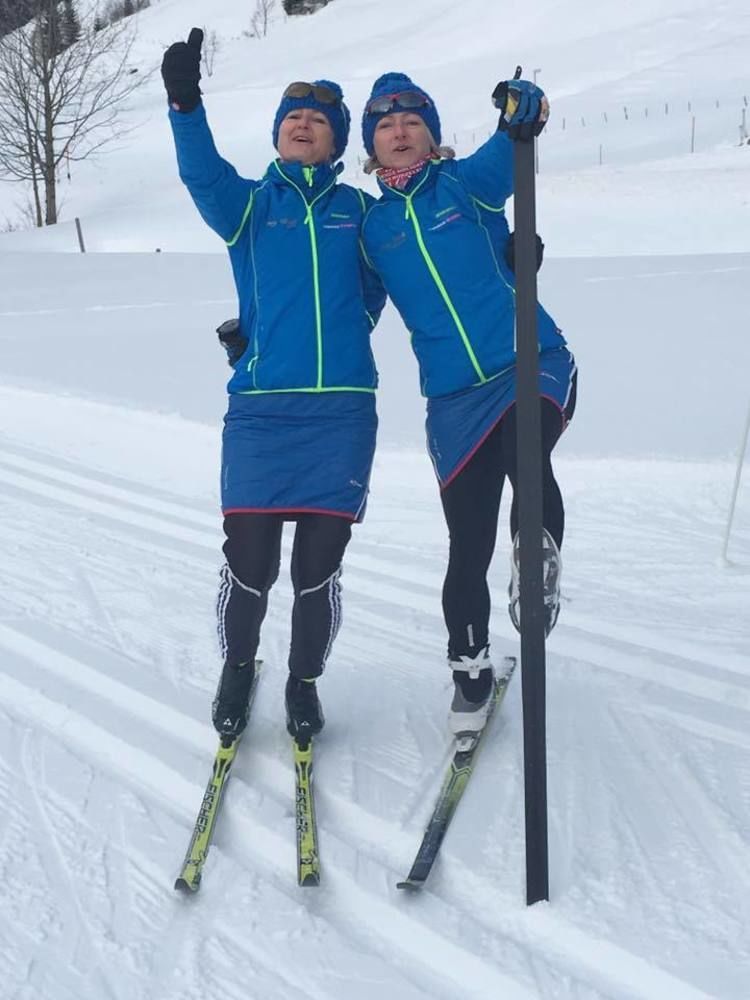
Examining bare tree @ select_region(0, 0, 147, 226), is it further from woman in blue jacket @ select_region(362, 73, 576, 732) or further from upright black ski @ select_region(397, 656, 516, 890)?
upright black ski @ select_region(397, 656, 516, 890)

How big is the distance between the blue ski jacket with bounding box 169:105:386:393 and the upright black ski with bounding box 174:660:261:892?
1018 mm

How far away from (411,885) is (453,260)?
60.7 inches

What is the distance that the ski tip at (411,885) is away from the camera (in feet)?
8.00

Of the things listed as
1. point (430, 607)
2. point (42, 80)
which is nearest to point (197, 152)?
point (430, 607)

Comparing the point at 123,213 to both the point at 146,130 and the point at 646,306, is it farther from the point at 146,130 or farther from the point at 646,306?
the point at 646,306

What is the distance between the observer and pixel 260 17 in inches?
2598

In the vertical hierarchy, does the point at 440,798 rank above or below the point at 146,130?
below

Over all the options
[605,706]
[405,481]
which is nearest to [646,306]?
[405,481]

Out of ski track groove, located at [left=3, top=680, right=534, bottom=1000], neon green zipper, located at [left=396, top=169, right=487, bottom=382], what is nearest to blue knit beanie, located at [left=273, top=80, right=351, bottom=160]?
neon green zipper, located at [left=396, top=169, right=487, bottom=382]

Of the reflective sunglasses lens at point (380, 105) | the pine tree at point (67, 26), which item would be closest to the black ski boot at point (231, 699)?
the reflective sunglasses lens at point (380, 105)

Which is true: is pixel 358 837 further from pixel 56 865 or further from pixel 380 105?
pixel 380 105

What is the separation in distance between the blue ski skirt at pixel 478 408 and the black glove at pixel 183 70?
99 cm

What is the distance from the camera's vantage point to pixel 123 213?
83.3 ft

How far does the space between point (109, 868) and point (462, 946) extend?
2.92 ft
